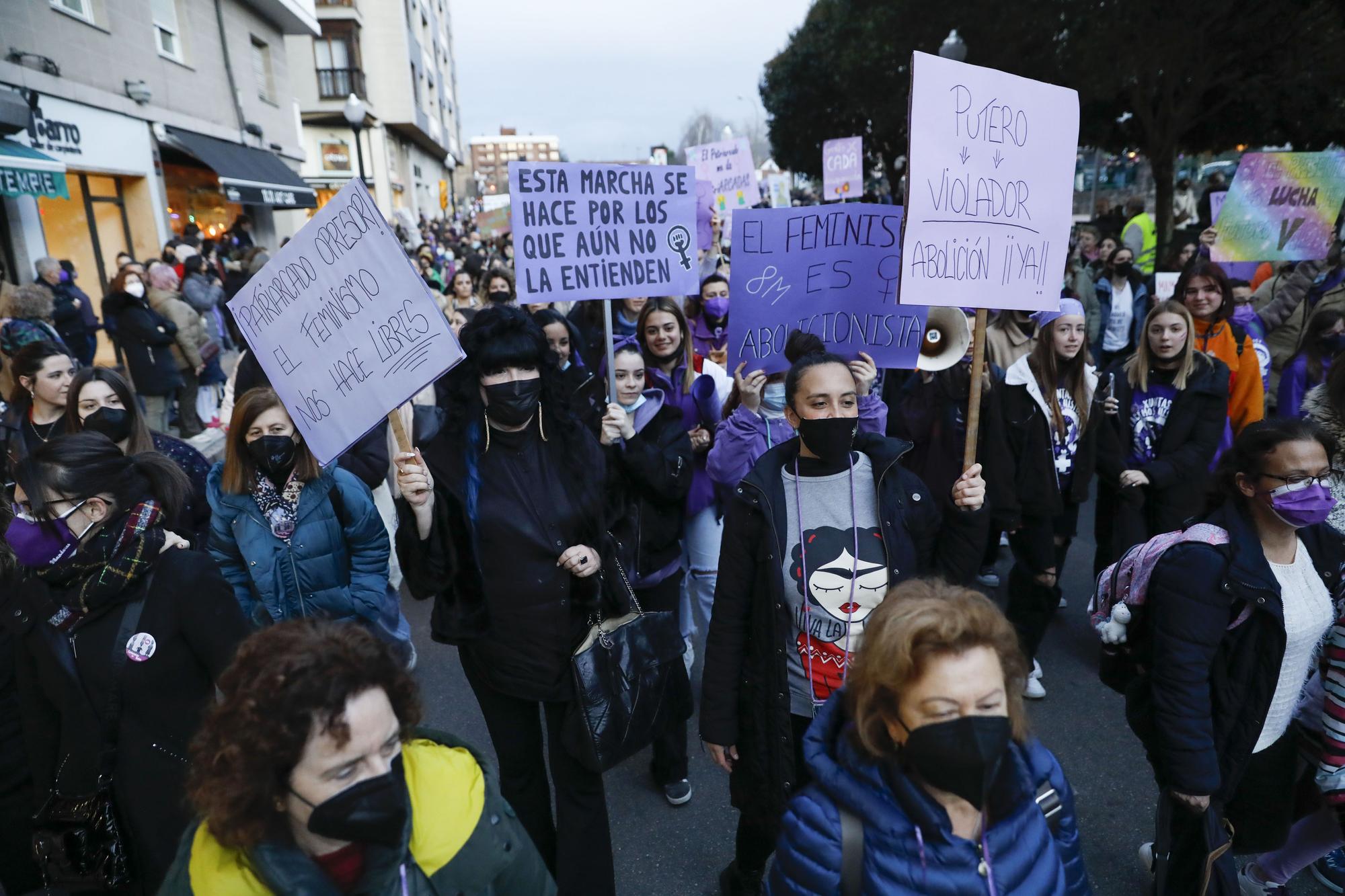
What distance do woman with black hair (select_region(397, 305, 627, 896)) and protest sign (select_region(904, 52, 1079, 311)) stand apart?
1202mm

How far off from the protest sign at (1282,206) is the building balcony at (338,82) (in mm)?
33630

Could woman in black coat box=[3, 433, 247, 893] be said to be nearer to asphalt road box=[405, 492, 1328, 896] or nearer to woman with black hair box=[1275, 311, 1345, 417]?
asphalt road box=[405, 492, 1328, 896]

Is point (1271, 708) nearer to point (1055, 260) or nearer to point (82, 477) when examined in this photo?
point (1055, 260)

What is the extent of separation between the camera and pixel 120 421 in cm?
349

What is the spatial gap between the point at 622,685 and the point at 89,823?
1.42 m

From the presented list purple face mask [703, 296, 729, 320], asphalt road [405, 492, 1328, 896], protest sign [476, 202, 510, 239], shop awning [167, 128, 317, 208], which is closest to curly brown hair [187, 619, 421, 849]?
asphalt road [405, 492, 1328, 896]

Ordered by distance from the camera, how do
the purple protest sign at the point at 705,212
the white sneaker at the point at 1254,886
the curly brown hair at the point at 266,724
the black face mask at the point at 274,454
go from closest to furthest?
the curly brown hair at the point at 266,724, the white sneaker at the point at 1254,886, the black face mask at the point at 274,454, the purple protest sign at the point at 705,212

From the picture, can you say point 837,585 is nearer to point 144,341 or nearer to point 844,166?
point 144,341

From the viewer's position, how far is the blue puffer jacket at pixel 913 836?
1.50 meters

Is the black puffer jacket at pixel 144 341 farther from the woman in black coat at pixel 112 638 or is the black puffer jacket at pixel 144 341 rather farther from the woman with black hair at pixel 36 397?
the woman in black coat at pixel 112 638

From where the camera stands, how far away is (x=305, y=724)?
140 centimetres

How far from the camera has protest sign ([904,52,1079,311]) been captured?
246 centimetres

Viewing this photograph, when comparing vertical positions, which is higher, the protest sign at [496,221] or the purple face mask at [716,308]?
the protest sign at [496,221]

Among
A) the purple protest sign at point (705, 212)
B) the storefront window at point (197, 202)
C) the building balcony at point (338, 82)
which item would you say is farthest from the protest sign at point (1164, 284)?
the building balcony at point (338, 82)
